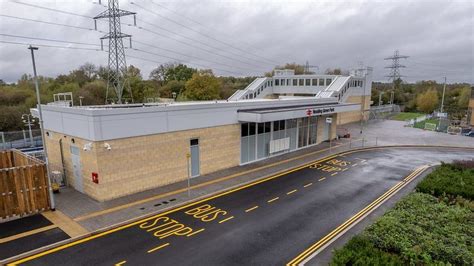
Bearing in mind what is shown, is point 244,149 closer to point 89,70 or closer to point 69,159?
point 69,159

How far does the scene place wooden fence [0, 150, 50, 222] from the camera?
13.2 m

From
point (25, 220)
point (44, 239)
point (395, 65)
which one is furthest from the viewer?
point (395, 65)

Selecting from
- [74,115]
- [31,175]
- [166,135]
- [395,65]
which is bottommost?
[31,175]

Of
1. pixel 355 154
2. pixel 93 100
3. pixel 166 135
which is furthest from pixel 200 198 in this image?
pixel 93 100

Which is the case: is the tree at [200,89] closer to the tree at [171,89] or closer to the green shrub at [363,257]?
the tree at [171,89]

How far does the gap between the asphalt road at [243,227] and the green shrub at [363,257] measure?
7.15 ft

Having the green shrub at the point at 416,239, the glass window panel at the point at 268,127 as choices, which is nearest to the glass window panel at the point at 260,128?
the glass window panel at the point at 268,127

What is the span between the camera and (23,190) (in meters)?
13.6

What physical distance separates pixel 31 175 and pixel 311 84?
48.5 m

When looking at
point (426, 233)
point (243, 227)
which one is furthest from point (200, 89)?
point (426, 233)

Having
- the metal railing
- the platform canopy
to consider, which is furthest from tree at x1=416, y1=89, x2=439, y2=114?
the metal railing

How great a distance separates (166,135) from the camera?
58.4 feet

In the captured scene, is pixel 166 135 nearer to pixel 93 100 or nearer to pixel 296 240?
pixel 296 240

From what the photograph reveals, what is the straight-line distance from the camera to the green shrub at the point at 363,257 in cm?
872
